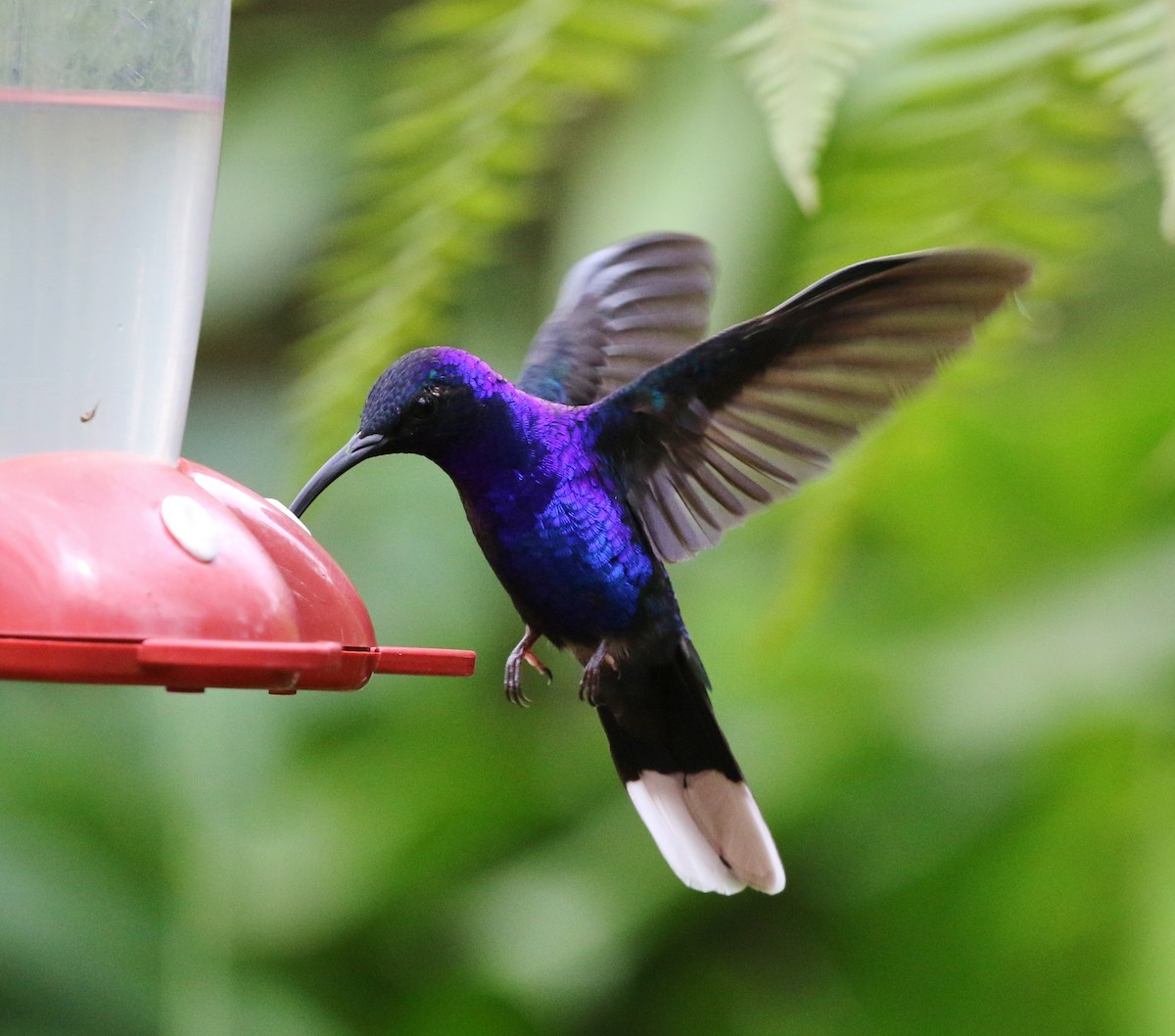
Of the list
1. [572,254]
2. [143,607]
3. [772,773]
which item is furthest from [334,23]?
[143,607]

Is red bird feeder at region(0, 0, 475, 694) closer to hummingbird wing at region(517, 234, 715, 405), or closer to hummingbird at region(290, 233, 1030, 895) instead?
hummingbird at region(290, 233, 1030, 895)

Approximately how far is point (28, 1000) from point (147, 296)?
206 cm

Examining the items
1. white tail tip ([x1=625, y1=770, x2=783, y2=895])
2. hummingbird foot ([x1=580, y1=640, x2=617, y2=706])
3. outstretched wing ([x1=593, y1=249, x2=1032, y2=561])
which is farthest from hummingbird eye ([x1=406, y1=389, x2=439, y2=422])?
white tail tip ([x1=625, y1=770, x2=783, y2=895])

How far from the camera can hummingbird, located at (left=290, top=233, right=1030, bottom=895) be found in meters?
1.66

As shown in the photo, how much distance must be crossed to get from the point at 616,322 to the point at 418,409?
2.46ft

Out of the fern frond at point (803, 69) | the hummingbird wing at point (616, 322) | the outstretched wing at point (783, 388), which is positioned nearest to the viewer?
the fern frond at point (803, 69)

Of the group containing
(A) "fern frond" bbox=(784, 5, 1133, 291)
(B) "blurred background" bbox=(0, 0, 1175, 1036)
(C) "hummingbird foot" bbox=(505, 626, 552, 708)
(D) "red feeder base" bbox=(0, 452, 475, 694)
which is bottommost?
(B) "blurred background" bbox=(0, 0, 1175, 1036)

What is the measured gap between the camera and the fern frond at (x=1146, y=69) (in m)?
1.53

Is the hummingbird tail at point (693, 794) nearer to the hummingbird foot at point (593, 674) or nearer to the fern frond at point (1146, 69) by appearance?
the hummingbird foot at point (593, 674)

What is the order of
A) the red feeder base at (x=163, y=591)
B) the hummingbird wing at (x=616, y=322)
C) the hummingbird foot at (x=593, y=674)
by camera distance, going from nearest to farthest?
1. the red feeder base at (x=163, y=591)
2. the hummingbird foot at (x=593, y=674)
3. the hummingbird wing at (x=616, y=322)

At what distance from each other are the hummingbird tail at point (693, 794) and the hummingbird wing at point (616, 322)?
1.52 ft

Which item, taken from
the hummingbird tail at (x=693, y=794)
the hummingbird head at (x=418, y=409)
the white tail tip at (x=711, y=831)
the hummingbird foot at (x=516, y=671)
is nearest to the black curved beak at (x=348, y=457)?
the hummingbird head at (x=418, y=409)

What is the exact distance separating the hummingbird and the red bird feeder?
0.72 feet

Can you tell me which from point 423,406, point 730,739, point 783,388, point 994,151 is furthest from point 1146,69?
point 730,739
